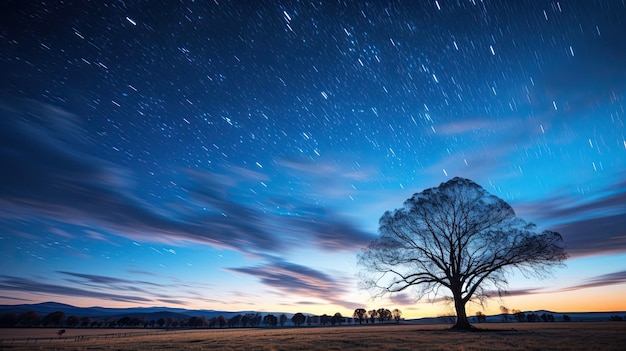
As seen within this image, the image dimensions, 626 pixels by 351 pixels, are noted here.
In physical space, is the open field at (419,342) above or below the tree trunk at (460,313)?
below

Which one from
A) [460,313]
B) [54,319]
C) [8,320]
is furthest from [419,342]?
[54,319]

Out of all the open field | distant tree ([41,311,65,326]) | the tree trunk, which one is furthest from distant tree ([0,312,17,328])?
the tree trunk

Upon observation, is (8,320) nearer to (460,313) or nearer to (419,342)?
(460,313)

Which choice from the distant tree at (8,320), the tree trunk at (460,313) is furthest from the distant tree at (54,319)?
the tree trunk at (460,313)

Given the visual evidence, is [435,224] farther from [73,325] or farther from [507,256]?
[73,325]

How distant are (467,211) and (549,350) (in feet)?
42.9

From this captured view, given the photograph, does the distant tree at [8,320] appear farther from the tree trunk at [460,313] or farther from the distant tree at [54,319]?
the tree trunk at [460,313]

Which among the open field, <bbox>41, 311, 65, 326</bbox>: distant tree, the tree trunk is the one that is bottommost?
<bbox>41, 311, 65, 326</bbox>: distant tree

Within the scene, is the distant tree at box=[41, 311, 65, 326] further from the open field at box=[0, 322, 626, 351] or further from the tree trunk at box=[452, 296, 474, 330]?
the tree trunk at box=[452, 296, 474, 330]

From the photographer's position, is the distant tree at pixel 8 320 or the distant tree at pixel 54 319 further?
the distant tree at pixel 54 319

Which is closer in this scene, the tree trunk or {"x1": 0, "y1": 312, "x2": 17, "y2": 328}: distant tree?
the tree trunk

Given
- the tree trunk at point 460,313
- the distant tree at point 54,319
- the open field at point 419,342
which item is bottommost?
the distant tree at point 54,319

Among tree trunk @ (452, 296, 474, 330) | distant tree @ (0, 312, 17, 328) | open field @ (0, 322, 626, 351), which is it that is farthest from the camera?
distant tree @ (0, 312, 17, 328)

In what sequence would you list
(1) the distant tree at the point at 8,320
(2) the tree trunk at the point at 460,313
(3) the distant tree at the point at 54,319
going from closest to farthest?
1. (2) the tree trunk at the point at 460,313
2. (1) the distant tree at the point at 8,320
3. (3) the distant tree at the point at 54,319
